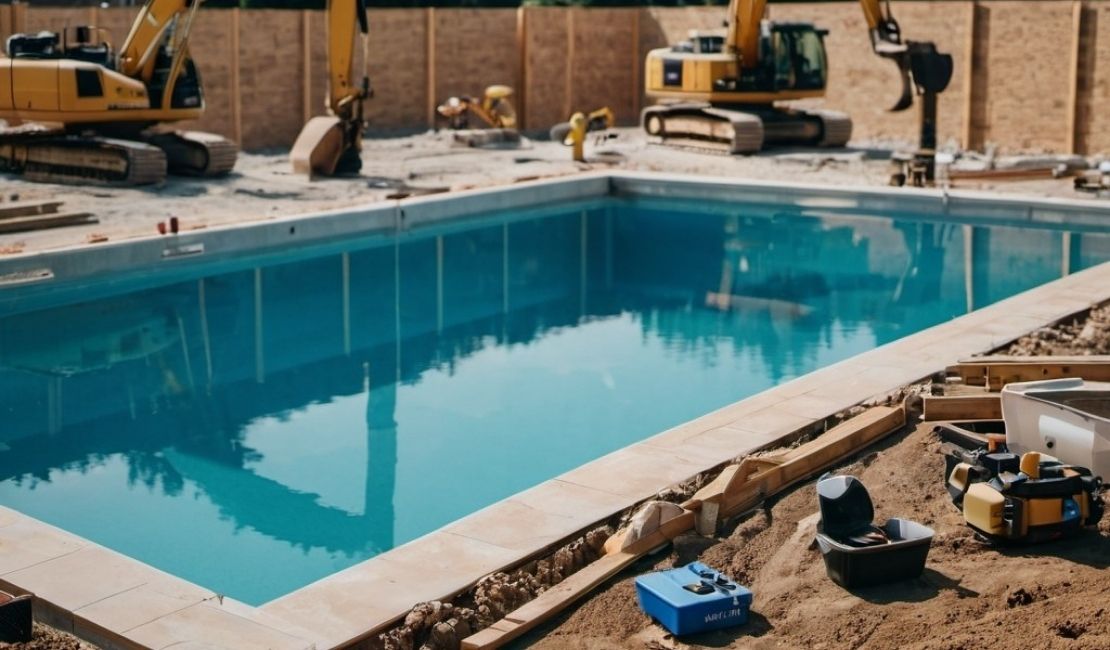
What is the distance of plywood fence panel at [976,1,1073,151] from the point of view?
25.6 metres

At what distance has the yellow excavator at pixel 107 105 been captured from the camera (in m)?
20.6

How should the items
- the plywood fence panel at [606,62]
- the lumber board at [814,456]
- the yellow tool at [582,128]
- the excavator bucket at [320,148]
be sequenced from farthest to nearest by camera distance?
the plywood fence panel at [606,62], the yellow tool at [582,128], the excavator bucket at [320,148], the lumber board at [814,456]

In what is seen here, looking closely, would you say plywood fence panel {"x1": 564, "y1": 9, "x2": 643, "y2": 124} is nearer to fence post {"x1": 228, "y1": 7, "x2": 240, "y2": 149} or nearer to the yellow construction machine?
fence post {"x1": 228, "y1": 7, "x2": 240, "y2": 149}

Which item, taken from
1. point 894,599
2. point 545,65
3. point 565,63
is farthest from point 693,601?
point 565,63

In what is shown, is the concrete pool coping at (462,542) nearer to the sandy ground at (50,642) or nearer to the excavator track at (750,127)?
the sandy ground at (50,642)

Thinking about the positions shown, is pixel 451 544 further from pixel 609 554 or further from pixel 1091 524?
pixel 1091 524

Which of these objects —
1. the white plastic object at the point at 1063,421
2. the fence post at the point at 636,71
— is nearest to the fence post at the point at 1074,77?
the fence post at the point at 636,71

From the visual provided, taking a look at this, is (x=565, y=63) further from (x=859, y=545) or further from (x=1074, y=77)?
(x=859, y=545)

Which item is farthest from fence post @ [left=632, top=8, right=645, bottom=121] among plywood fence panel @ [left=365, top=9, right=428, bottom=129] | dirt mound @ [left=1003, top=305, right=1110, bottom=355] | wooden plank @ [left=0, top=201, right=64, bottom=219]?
dirt mound @ [left=1003, top=305, right=1110, bottom=355]

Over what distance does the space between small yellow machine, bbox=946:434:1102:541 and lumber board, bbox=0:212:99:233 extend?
41.4 feet

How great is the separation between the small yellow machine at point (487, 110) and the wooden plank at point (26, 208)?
10.7 m

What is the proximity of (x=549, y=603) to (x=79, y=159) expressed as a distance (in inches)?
631

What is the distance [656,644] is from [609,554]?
0.98m

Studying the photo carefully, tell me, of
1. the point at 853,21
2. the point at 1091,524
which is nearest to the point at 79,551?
the point at 1091,524
